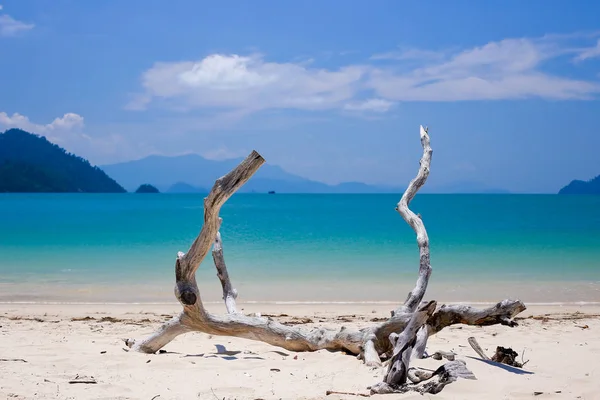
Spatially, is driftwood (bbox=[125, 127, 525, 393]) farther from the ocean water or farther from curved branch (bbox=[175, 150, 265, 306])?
the ocean water

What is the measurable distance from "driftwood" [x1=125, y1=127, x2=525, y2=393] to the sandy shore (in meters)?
0.17

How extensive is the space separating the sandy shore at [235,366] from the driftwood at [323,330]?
0.55 ft

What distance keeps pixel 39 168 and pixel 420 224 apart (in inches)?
7085

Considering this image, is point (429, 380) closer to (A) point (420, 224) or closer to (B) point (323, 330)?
(B) point (323, 330)

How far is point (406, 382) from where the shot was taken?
4941 millimetres

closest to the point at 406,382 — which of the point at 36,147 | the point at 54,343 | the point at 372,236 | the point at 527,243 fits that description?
the point at 54,343

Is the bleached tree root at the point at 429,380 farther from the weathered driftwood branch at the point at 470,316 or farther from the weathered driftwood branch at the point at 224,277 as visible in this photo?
the weathered driftwood branch at the point at 224,277

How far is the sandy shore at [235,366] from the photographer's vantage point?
194 inches

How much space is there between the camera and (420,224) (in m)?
7.07

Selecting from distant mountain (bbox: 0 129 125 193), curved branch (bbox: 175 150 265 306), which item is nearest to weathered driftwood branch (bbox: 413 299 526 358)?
curved branch (bbox: 175 150 265 306)

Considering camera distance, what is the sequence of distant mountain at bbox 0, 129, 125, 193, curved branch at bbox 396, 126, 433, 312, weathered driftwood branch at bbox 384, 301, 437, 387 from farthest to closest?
distant mountain at bbox 0, 129, 125, 193, curved branch at bbox 396, 126, 433, 312, weathered driftwood branch at bbox 384, 301, 437, 387

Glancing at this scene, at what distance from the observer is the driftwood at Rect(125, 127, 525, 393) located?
5.04m

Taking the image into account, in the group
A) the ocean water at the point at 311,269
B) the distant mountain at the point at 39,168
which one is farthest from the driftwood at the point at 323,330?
the distant mountain at the point at 39,168

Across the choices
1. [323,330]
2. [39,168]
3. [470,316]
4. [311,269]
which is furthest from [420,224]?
[39,168]
